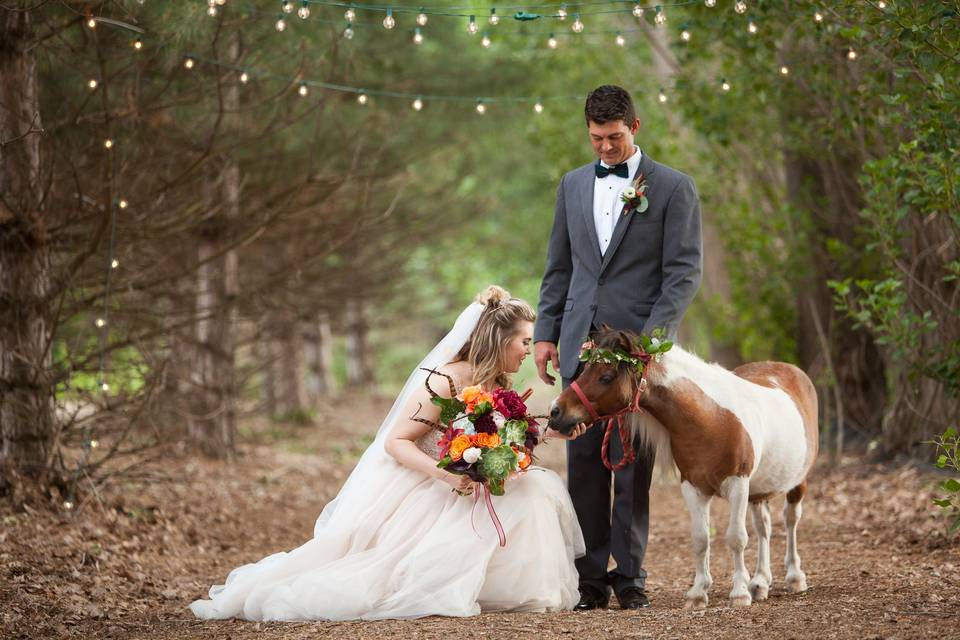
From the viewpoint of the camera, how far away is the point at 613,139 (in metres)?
5.07

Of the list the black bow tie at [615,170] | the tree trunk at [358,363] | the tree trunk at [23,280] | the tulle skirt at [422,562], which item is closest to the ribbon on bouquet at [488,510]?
the tulle skirt at [422,562]

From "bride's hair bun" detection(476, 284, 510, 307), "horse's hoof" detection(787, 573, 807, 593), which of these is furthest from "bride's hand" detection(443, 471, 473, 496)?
"horse's hoof" detection(787, 573, 807, 593)

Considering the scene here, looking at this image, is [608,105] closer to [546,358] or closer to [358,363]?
[546,358]

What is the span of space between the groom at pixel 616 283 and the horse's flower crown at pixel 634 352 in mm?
333

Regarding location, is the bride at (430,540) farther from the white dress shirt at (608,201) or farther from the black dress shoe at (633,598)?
the white dress shirt at (608,201)

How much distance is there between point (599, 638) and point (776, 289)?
336 inches

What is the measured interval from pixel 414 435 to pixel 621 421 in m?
1.09

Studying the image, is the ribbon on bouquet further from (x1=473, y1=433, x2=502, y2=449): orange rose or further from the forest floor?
the forest floor

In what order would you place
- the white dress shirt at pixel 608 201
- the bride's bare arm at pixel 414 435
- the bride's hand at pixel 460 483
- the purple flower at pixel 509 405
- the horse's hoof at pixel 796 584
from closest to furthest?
the purple flower at pixel 509 405 → the bride's hand at pixel 460 483 → the white dress shirt at pixel 608 201 → the bride's bare arm at pixel 414 435 → the horse's hoof at pixel 796 584

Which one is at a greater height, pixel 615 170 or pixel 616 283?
pixel 615 170

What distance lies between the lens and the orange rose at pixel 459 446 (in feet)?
16.2

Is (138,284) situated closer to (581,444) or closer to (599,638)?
(581,444)

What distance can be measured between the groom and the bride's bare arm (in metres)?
0.58

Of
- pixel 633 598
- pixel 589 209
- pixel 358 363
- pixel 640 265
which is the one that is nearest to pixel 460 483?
pixel 633 598
